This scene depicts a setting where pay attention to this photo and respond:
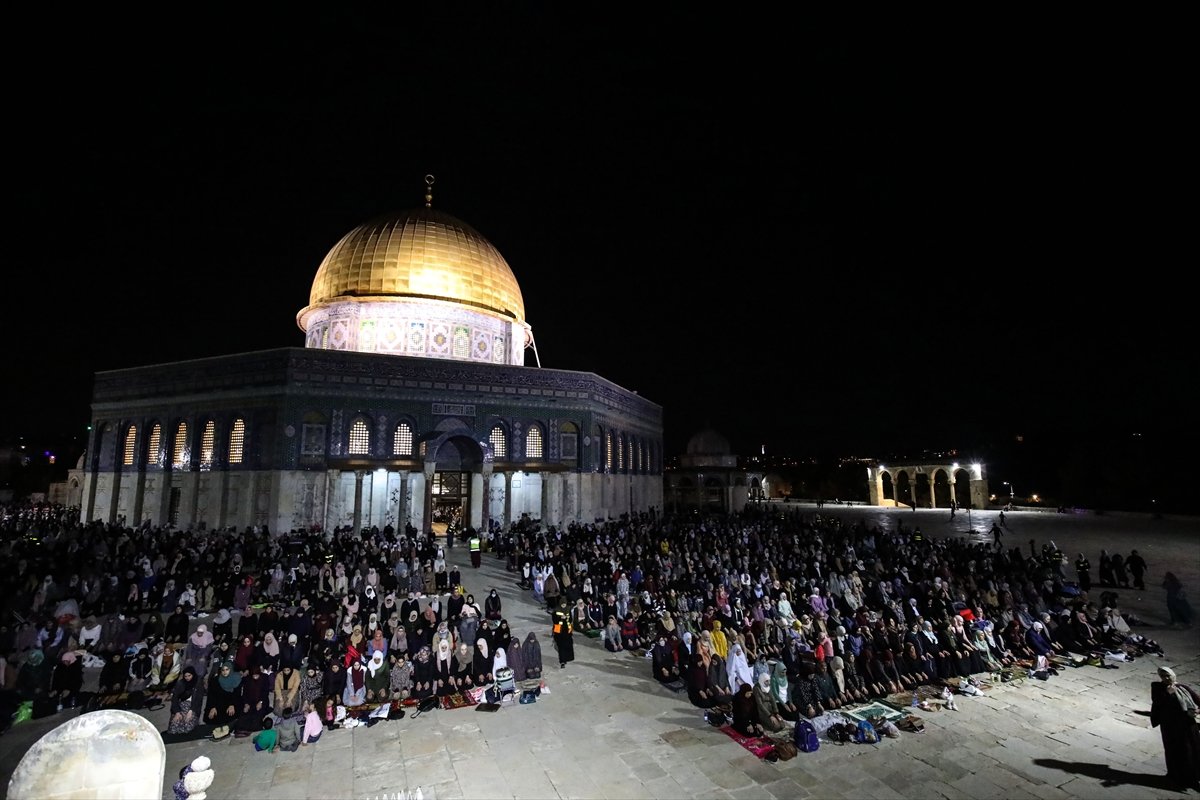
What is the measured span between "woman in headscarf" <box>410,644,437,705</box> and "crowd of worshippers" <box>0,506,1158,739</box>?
0.03 meters

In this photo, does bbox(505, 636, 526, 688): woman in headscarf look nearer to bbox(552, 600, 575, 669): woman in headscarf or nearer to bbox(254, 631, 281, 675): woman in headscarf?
bbox(552, 600, 575, 669): woman in headscarf

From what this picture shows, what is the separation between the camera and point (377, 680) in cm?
855

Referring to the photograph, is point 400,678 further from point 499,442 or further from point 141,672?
point 499,442

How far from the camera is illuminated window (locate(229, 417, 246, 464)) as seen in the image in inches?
969

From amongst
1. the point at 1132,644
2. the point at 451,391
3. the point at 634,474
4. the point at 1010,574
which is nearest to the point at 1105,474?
the point at 634,474

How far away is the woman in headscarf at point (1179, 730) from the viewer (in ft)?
20.9

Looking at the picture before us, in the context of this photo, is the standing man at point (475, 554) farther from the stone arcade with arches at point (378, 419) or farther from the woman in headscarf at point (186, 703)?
the woman in headscarf at point (186, 703)

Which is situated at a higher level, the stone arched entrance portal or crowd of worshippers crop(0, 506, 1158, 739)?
the stone arched entrance portal

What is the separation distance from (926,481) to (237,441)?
193 ft

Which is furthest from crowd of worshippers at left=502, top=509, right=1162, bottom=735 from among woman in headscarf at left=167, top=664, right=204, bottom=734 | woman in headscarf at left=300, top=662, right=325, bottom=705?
woman in headscarf at left=167, top=664, right=204, bottom=734

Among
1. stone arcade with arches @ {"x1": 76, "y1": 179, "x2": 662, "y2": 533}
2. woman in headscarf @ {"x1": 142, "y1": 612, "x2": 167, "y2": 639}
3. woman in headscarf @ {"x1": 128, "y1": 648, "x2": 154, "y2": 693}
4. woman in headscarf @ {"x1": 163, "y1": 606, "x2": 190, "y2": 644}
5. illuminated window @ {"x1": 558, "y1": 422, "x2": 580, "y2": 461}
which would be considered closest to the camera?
woman in headscarf @ {"x1": 128, "y1": 648, "x2": 154, "y2": 693}

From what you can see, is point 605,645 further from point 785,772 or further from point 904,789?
point 904,789

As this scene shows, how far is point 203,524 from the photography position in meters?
24.3

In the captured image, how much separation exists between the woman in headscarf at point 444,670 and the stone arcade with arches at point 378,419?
16.4m
